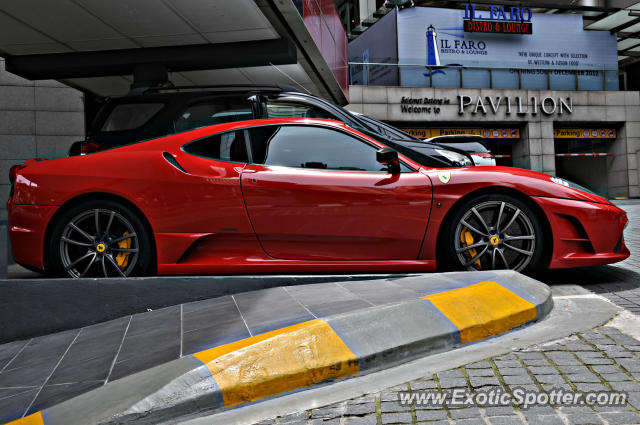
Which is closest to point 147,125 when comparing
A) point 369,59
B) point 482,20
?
point 369,59

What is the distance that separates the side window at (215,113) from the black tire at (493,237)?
317 cm

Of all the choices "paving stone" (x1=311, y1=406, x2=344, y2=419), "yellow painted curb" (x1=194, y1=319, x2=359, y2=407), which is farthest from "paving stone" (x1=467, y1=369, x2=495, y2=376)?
"paving stone" (x1=311, y1=406, x2=344, y2=419)

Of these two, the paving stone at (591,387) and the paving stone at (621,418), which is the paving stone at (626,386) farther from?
the paving stone at (621,418)

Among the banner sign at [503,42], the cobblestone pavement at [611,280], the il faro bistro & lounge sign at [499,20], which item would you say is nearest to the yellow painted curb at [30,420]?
the cobblestone pavement at [611,280]

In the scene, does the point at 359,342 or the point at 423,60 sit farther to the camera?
the point at 423,60

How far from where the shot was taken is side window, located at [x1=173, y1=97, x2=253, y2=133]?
6.06m

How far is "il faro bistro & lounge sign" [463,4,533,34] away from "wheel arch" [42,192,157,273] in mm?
22288

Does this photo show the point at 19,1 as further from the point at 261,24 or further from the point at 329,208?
the point at 329,208

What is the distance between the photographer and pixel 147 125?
5980 mm

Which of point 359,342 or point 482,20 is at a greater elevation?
point 482,20

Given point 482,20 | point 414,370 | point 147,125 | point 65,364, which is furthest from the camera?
point 482,20

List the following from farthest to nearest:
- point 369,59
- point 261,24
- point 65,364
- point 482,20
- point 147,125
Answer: point 482,20
point 369,59
point 261,24
point 147,125
point 65,364

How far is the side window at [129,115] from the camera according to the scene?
5859 mm

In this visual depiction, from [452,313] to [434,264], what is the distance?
97cm
